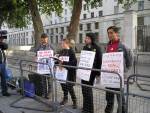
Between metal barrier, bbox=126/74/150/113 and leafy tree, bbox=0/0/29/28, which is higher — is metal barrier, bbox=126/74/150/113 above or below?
below

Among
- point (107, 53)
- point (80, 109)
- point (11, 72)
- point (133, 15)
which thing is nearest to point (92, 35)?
point (107, 53)

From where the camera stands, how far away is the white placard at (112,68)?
7715 millimetres

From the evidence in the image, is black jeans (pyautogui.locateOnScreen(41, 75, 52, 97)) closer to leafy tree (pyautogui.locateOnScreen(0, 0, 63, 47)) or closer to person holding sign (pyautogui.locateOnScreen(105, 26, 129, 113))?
person holding sign (pyautogui.locateOnScreen(105, 26, 129, 113))

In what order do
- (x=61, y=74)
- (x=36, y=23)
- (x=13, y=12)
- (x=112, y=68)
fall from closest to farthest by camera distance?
(x=112, y=68)
(x=61, y=74)
(x=36, y=23)
(x=13, y=12)

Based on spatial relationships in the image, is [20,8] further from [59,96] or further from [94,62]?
[94,62]

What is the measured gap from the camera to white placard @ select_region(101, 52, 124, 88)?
25.3 ft

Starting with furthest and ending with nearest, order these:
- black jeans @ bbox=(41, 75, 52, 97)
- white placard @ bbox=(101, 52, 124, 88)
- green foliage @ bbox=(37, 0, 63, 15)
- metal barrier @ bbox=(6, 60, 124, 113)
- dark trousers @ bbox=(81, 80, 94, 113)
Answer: green foliage @ bbox=(37, 0, 63, 15) → black jeans @ bbox=(41, 75, 52, 97) → dark trousers @ bbox=(81, 80, 94, 113) → metal barrier @ bbox=(6, 60, 124, 113) → white placard @ bbox=(101, 52, 124, 88)

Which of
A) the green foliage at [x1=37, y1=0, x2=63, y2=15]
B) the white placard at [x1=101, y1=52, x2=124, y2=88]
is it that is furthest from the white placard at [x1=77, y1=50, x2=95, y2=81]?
Result: the green foliage at [x1=37, y1=0, x2=63, y2=15]

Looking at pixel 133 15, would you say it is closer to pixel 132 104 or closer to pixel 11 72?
pixel 11 72

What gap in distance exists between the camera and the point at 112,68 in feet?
25.8

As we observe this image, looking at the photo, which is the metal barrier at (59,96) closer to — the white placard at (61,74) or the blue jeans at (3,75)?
the white placard at (61,74)

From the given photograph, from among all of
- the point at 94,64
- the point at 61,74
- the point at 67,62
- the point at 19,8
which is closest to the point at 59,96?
the point at 61,74

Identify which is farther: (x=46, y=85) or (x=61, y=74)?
(x=46, y=85)

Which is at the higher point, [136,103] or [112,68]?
[112,68]
